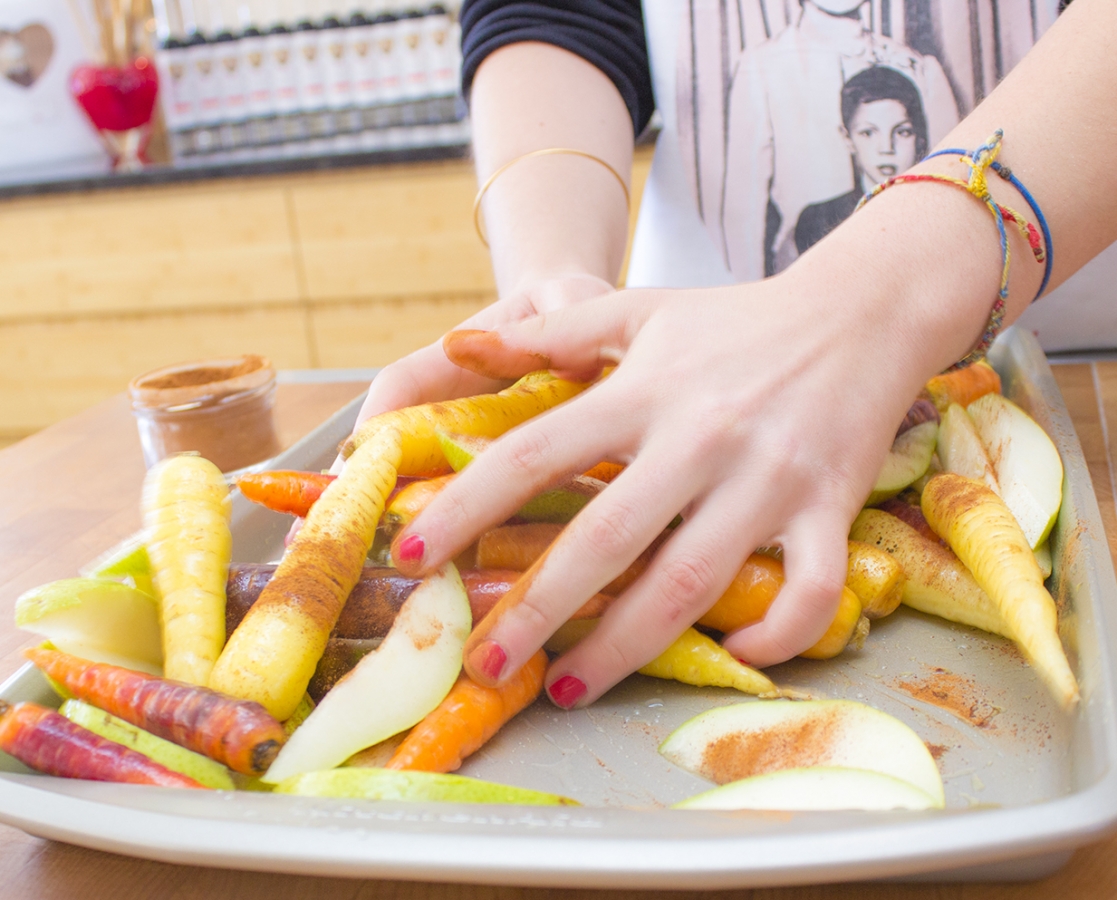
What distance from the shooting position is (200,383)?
36.6 inches

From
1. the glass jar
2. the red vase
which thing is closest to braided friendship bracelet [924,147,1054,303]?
the glass jar

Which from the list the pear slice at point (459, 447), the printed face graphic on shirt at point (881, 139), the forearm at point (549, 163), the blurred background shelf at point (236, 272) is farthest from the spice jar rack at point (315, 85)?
the pear slice at point (459, 447)

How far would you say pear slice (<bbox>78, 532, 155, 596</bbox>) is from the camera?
0.55 m

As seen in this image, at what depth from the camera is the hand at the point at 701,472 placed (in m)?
0.49

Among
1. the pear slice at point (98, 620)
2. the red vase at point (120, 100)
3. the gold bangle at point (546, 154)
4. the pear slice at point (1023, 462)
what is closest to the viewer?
the pear slice at point (98, 620)

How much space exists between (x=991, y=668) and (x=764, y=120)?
33.0 inches

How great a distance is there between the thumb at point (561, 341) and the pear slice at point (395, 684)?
15cm

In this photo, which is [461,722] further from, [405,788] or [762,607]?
[762,607]

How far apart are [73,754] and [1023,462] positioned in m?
0.60

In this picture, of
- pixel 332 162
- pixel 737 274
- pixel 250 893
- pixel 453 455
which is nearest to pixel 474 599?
pixel 453 455

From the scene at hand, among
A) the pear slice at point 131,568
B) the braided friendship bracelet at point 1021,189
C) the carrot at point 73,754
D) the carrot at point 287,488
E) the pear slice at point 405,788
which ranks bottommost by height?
the pear slice at point 405,788

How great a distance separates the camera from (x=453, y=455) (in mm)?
581

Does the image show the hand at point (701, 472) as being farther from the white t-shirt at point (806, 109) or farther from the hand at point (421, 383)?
the white t-shirt at point (806, 109)

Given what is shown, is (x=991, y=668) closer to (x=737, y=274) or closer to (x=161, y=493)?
(x=161, y=493)
